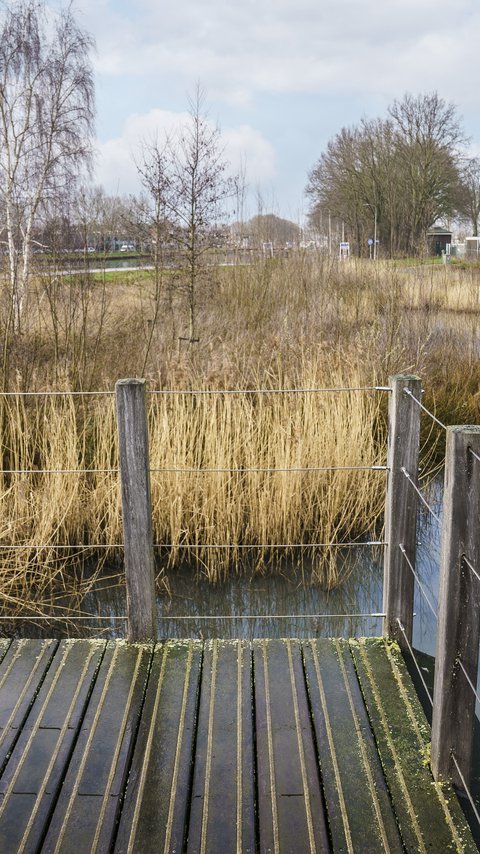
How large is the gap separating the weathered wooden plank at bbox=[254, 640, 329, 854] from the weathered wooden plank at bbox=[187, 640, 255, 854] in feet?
0.09

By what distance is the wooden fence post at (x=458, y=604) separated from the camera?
1.61m

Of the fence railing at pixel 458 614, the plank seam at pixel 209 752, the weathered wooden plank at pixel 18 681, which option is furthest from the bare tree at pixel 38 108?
the fence railing at pixel 458 614

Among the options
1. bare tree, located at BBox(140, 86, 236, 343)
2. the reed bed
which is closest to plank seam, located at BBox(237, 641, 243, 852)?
the reed bed

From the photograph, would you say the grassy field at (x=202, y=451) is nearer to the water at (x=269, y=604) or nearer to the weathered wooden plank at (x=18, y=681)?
the water at (x=269, y=604)

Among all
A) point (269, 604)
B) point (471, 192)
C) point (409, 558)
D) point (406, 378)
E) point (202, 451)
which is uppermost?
point (471, 192)

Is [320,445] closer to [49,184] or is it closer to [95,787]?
[95,787]

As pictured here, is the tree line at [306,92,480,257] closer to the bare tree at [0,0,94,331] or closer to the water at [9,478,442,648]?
the bare tree at [0,0,94,331]

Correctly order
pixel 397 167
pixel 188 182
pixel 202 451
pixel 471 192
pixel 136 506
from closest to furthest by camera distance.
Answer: pixel 136 506 → pixel 202 451 → pixel 188 182 → pixel 397 167 → pixel 471 192

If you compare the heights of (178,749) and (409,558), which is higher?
Answer: (409,558)

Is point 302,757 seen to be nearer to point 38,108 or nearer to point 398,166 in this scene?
point 38,108

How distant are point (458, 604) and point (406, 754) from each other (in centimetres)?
49

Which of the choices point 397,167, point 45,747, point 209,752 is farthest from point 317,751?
point 397,167

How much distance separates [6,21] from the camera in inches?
434

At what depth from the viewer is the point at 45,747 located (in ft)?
6.45
